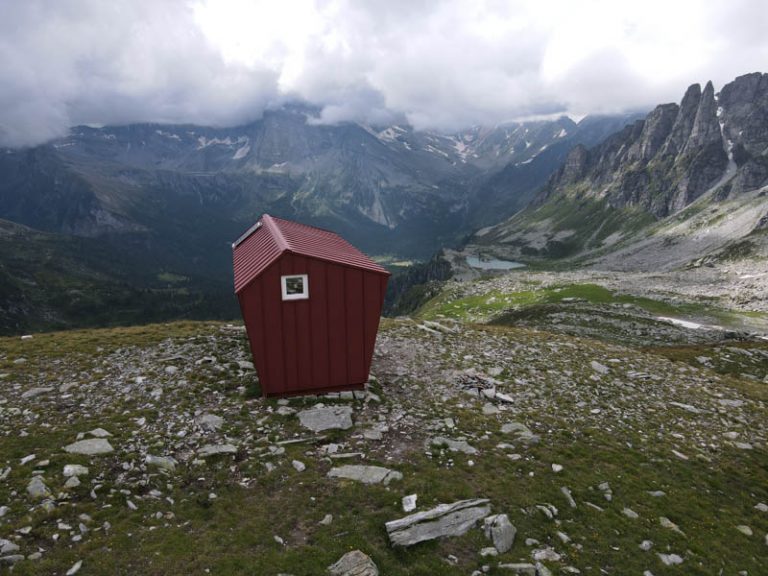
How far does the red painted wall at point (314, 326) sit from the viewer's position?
17031 millimetres

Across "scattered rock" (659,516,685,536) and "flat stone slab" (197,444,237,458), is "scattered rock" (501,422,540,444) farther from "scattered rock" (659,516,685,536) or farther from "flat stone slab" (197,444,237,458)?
"flat stone slab" (197,444,237,458)

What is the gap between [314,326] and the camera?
1792 cm

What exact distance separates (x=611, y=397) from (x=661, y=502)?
824cm

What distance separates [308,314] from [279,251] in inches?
111

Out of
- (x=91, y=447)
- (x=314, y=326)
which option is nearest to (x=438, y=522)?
(x=314, y=326)

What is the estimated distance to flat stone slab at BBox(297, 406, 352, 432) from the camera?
15.9 m

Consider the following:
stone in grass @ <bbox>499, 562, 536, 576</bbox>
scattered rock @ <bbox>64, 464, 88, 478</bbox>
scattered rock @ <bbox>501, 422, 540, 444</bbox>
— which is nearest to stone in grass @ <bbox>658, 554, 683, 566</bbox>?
stone in grass @ <bbox>499, 562, 536, 576</bbox>

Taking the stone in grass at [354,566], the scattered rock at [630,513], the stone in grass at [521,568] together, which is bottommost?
the scattered rock at [630,513]

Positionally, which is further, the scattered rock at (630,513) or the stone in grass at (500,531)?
the scattered rock at (630,513)

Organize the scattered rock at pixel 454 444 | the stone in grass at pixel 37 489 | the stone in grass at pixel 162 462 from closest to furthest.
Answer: the stone in grass at pixel 37 489, the stone in grass at pixel 162 462, the scattered rock at pixel 454 444

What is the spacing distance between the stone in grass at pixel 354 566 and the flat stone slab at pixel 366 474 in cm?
292

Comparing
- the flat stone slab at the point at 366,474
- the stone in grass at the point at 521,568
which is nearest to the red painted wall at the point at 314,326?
the flat stone slab at the point at 366,474

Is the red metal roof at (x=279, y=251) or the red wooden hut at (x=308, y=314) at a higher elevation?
the red metal roof at (x=279, y=251)

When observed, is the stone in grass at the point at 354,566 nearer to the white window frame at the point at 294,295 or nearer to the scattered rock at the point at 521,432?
the scattered rock at the point at 521,432
